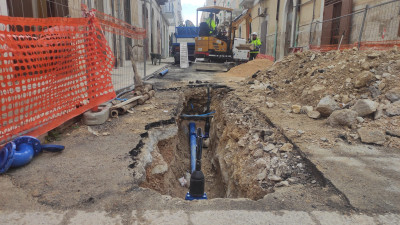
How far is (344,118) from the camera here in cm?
348

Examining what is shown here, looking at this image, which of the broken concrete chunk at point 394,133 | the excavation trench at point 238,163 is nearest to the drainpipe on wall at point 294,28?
the excavation trench at point 238,163

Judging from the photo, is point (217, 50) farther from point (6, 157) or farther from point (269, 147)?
point (6, 157)

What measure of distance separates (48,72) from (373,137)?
12.9 feet

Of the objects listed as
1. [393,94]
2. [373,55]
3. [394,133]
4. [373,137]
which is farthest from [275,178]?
[373,55]

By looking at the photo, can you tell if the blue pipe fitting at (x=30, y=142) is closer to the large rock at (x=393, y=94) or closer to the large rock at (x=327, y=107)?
the large rock at (x=327, y=107)

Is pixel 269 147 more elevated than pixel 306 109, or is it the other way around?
pixel 306 109

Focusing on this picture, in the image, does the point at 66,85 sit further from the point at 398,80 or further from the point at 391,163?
the point at 398,80

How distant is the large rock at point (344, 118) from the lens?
3.46 metres

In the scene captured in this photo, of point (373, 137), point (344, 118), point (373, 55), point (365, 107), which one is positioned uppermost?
point (373, 55)

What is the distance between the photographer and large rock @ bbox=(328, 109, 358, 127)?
3455 millimetres

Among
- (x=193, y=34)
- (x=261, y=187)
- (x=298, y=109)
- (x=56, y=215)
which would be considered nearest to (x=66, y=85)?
(x=56, y=215)

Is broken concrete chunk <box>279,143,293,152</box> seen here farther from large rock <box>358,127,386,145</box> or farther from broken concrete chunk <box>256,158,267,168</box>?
large rock <box>358,127,386,145</box>

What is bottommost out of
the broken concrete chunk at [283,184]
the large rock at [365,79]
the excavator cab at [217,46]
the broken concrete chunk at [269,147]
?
the broken concrete chunk at [283,184]

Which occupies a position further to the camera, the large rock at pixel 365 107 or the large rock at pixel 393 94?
the large rock at pixel 393 94
